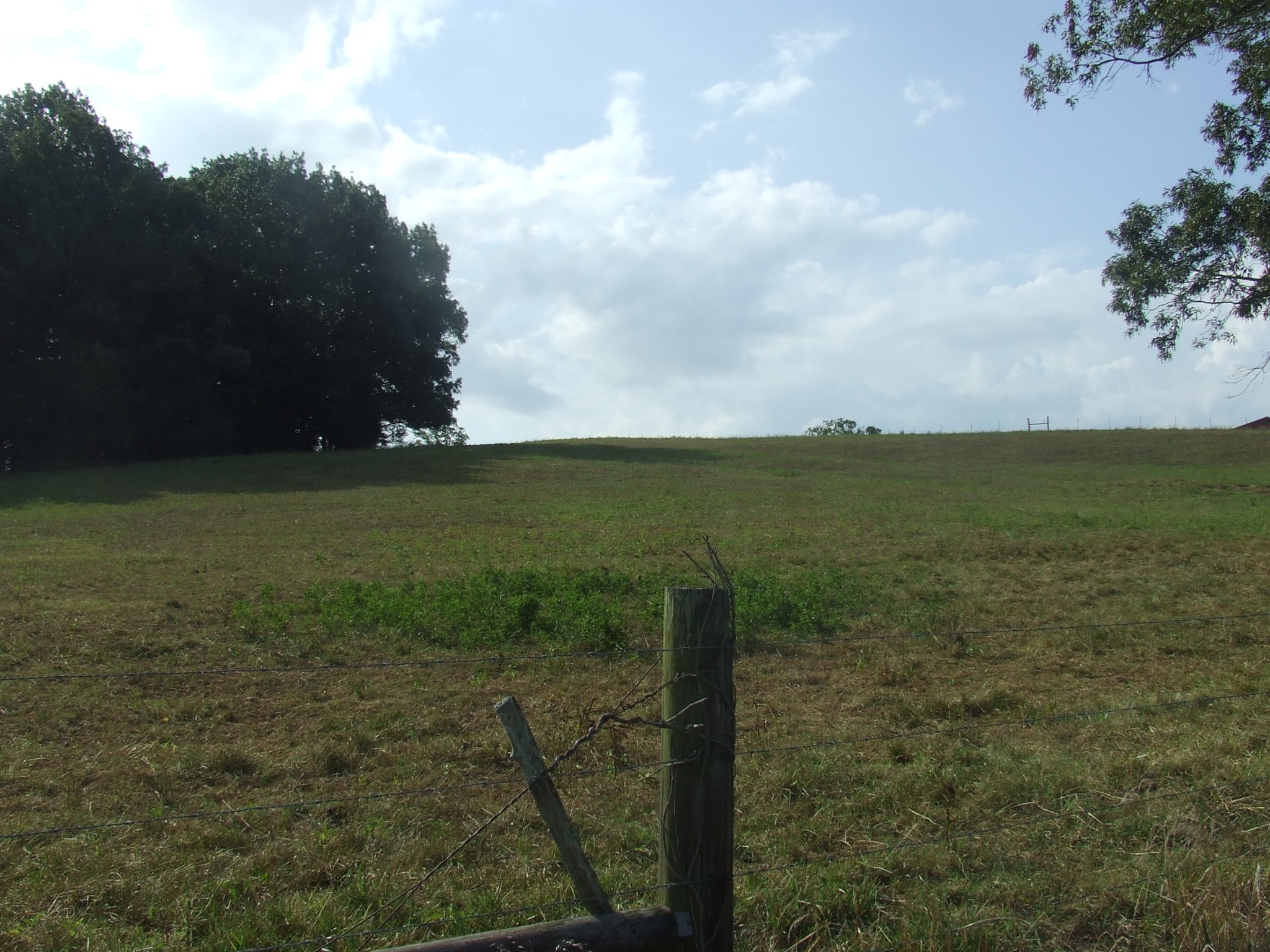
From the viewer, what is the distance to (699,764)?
315 cm

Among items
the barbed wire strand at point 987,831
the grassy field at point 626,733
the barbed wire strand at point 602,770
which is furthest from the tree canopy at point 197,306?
the barbed wire strand at point 987,831

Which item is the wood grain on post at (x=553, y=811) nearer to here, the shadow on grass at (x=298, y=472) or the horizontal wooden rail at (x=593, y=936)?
the horizontal wooden rail at (x=593, y=936)

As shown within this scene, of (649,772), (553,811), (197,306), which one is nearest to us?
(553,811)

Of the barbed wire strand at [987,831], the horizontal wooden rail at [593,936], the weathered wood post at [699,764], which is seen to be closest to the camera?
the horizontal wooden rail at [593,936]

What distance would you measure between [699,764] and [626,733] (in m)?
4.32

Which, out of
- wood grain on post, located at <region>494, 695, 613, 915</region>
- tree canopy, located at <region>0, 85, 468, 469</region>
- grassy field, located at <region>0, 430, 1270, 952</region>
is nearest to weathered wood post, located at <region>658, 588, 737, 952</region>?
wood grain on post, located at <region>494, 695, 613, 915</region>

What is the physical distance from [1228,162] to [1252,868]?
1259cm

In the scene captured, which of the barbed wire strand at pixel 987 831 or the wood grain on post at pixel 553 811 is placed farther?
the barbed wire strand at pixel 987 831

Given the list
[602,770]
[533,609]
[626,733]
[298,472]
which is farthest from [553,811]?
[298,472]

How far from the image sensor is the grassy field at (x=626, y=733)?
4.47m

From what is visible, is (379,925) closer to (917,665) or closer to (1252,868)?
(1252,868)

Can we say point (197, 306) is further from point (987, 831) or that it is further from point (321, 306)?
point (987, 831)

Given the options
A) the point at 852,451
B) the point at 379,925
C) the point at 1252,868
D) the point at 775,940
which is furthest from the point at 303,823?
the point at 852,451

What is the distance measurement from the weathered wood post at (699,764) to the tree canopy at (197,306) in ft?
129
